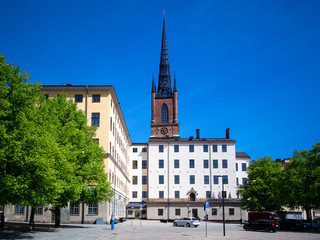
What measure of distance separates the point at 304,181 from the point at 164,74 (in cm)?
8294

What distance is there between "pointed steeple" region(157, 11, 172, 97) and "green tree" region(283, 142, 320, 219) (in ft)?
218

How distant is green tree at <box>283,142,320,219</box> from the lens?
1555 inches

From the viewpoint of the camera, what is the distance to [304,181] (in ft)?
138

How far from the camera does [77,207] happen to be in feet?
138

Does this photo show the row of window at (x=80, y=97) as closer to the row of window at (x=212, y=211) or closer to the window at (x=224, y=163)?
the row of window at (x=212, y=211)

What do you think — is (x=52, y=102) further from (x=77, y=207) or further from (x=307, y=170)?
(x=307, y=170)

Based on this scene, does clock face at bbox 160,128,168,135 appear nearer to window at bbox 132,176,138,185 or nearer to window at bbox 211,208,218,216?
window at bbox 132,176,138,185

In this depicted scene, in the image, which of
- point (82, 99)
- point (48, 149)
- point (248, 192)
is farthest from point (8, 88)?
point (248, 192)

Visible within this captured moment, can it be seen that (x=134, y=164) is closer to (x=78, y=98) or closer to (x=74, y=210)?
(x=78, y=98)

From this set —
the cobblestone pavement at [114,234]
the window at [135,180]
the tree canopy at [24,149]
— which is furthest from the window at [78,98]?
the window at [135,180]

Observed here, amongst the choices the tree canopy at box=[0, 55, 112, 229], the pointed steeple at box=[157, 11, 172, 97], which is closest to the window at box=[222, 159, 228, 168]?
the pointed steeple at box=[157, 11, 172, 97]

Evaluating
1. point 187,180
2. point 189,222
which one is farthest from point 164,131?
point 189,222

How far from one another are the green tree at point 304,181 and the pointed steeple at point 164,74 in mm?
66456

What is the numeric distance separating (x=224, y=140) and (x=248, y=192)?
1771cm
